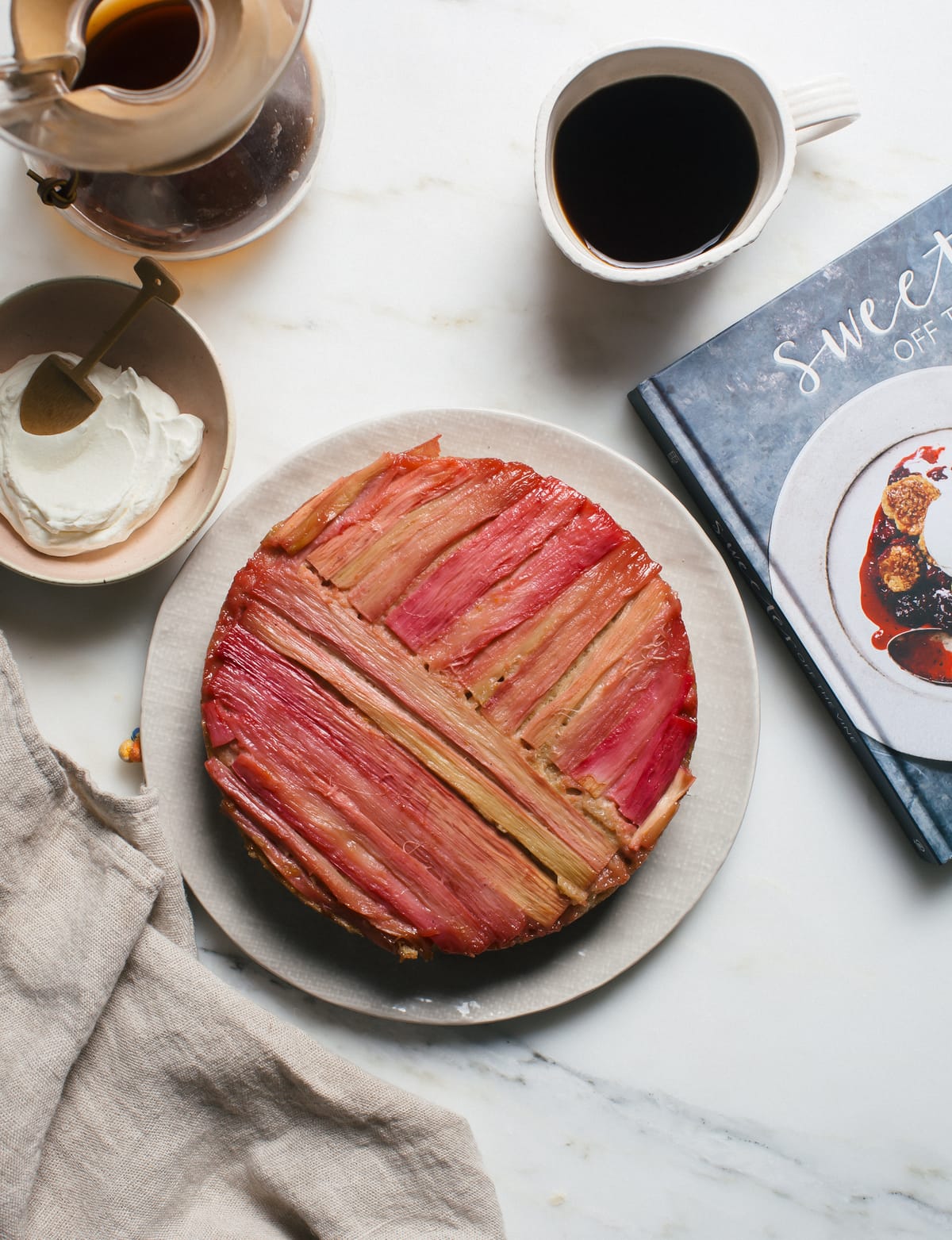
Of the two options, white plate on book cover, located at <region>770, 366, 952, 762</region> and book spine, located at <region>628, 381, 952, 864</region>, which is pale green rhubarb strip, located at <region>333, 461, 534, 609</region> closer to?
book spine, located at <region>628, 381, 952, 864</region>

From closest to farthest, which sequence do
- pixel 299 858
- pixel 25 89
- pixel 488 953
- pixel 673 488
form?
pixel 25 89 → pixel 299 858 → pixel 488 953 → pixel 673 488

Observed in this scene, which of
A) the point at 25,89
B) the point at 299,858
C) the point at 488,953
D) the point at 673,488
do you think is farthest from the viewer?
the point at 673,488

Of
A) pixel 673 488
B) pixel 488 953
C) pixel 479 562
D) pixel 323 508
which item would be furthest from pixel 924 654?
pixel 323 508

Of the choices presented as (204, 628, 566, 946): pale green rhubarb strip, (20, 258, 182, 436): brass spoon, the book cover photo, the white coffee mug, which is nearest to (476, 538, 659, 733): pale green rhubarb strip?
(204, 628, 566, 946): pale green rhubarb strip

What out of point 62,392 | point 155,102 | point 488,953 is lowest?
point 488,953

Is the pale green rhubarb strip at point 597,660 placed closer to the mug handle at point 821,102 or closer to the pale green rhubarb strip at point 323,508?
the pale green rhubarb strip at point 323,508

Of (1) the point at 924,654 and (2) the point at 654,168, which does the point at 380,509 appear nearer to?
(2) the point at 654,168

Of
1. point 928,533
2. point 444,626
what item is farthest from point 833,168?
point 444,626
